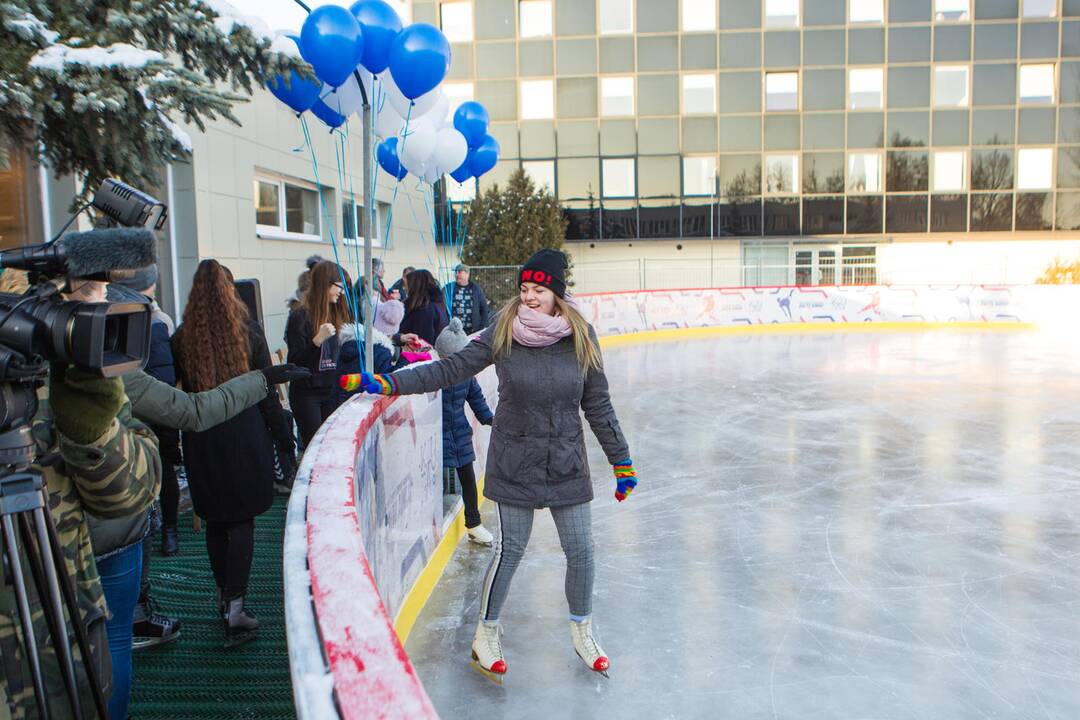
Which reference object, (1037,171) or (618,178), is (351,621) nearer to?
(618,178)

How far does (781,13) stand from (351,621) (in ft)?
95.8

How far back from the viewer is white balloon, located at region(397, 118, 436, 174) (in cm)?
752

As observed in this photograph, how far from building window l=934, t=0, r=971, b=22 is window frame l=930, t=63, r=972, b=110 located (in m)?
1.39

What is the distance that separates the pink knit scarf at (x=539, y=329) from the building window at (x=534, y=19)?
26.4 meters

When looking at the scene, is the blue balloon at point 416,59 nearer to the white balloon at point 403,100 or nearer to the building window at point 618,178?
the white balloon at point 403,100

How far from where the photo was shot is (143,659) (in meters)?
3.63

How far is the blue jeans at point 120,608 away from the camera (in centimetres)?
238

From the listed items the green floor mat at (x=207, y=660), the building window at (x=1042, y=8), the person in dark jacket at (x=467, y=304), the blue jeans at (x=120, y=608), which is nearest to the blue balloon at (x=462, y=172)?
the person in dark jacket at (x=467, y=304)

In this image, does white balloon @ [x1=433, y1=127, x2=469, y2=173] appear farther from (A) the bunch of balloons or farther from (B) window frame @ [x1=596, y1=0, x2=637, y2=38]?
(B) window frame @ [x1=596, y1=0, x2=637, y2=38]

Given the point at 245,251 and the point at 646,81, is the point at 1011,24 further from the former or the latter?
the point at 245,251

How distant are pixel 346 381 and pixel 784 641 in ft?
7.58

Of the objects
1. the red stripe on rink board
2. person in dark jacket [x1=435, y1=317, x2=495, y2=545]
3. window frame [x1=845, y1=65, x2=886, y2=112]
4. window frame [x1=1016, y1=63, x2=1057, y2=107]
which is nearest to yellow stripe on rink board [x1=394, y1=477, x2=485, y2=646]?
person in dark jacket [x1=435, y1=317, x2=495, y2=545]

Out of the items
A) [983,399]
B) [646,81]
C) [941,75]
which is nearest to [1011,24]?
[941,75]

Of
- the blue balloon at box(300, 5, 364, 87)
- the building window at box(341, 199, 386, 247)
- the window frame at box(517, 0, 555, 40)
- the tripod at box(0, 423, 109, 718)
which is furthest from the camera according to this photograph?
the window frame at box(517, 0, 555, 40)
